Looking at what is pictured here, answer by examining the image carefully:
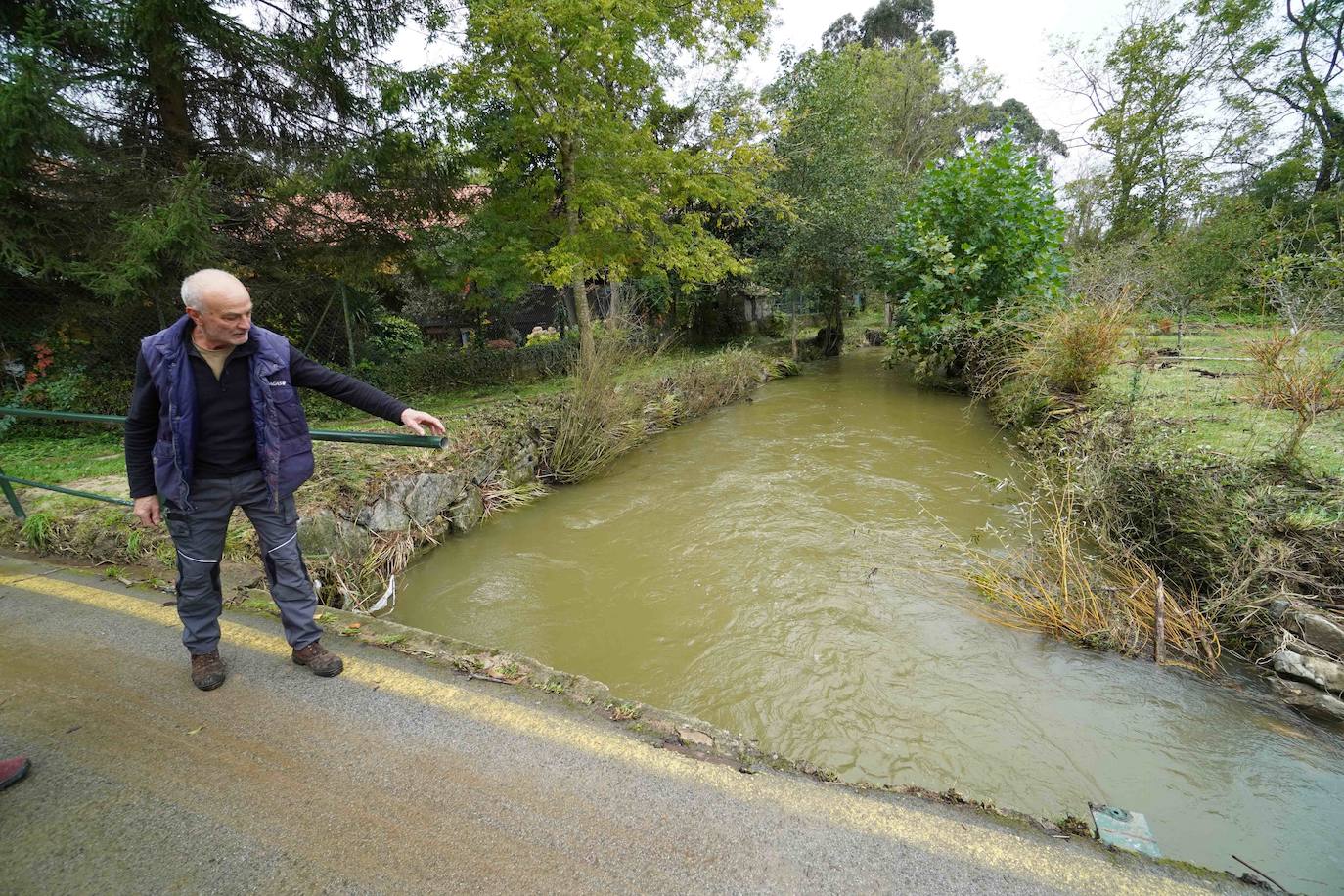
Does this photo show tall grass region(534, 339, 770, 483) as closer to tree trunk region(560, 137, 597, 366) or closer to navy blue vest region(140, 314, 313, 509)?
tree trunk region(560, 137, 597, 366)

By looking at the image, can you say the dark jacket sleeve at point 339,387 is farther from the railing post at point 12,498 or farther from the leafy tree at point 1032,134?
the leafy tree at point 1032,134

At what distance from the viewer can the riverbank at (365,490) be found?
3.99 metres

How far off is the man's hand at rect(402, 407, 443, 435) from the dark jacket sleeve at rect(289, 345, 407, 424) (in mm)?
30

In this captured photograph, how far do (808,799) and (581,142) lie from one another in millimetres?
9799

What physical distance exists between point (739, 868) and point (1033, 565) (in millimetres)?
3804

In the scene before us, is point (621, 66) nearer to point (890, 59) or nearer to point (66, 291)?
point (66, 291)

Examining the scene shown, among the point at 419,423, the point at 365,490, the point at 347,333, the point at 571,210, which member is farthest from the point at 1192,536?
the point at 347,333

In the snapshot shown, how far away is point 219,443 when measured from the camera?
7.69ft

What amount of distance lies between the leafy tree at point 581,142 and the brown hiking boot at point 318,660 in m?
5.14

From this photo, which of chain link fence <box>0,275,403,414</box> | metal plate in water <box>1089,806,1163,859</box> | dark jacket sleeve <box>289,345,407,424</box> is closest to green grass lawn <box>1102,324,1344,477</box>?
metal plate in water <box>1089,806,1163,859</box>

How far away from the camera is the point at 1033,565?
4.38 metres

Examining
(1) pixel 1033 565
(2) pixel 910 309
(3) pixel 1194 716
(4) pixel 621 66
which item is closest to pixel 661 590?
(1) pixel 1033 565

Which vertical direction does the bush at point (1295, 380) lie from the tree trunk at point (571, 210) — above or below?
below

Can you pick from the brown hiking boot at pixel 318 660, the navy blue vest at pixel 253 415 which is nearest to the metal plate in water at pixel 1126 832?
the brown hiking boot at pixel 318 660
